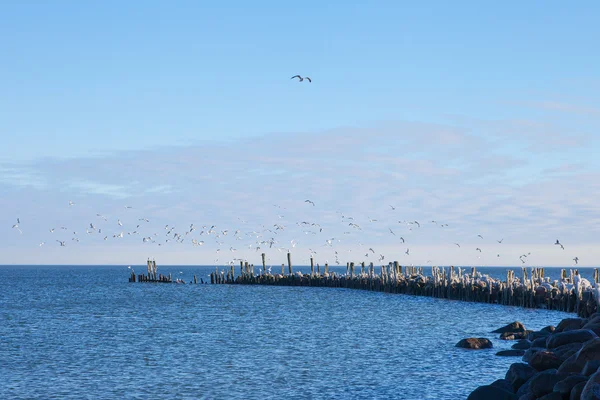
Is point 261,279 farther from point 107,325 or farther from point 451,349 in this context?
point 451,349

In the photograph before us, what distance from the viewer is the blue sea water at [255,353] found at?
22.4 m

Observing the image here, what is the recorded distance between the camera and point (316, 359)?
2809 cm

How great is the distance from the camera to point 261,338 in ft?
117

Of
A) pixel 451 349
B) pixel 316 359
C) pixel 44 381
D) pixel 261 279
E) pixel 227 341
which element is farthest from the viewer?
pixel 261 279

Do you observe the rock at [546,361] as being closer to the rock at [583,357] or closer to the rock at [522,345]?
the rock at [583,357]

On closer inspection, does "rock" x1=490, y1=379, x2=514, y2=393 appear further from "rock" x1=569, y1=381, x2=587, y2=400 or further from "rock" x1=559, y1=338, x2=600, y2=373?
"rock" x1=569, y1=381, x2=587, y2=400

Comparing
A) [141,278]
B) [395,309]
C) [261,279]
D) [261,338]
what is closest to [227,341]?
[261,338]

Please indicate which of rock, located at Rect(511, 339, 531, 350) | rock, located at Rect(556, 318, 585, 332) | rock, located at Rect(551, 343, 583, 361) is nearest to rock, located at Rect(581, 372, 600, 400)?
rock, located at Rect(551, 343, 583, 361)

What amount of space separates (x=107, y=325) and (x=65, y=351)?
12424 millimetres

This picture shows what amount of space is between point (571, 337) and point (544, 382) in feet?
20.4

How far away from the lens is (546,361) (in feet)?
64.8

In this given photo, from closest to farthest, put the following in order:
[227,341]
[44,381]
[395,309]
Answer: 1. [44,381]
2. [227,341]
3. [395,309]

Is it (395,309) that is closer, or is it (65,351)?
(65,351)

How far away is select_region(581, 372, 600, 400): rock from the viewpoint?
14.1 meters
